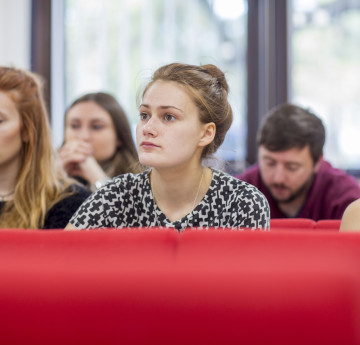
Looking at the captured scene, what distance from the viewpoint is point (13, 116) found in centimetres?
166

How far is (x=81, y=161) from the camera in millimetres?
2260

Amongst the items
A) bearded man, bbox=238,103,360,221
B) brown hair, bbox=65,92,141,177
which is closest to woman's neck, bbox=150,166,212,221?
bearded man, bbox=238,103,360,221

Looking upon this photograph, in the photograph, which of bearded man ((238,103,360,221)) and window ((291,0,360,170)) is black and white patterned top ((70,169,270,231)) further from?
window ((291,0,360,170))

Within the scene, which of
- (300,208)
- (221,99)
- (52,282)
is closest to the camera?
(52,282)

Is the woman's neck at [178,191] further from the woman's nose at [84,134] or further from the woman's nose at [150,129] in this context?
the woman's nose at [84,134]

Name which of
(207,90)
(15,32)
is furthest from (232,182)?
(15,32)

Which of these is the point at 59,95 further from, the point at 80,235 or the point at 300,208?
the point at 80,235

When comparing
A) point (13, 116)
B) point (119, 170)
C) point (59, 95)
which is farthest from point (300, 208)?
point (59, 95)

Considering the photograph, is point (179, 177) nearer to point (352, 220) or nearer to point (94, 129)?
point (352, 220)

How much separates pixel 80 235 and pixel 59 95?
10.2 ft

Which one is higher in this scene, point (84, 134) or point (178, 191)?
point (84, 134)

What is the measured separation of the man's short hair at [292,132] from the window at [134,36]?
4.08ft

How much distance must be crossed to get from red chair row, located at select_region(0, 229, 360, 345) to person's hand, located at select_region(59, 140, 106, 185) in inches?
58.8

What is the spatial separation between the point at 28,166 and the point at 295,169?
1.10m
